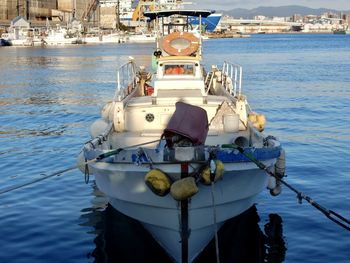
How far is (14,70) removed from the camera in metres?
67.2

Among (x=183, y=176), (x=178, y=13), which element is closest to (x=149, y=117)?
Result: (x=183, y=176)

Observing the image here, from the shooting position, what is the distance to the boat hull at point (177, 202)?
1112 cm

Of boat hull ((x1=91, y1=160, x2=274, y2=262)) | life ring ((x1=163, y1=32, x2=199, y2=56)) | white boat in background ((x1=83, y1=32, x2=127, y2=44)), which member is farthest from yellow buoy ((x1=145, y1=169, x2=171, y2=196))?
white boat in background ((x1=83, y1=32, x2=127, y2=44))

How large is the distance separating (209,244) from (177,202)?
171 cm

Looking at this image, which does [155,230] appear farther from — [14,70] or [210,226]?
[14,70]

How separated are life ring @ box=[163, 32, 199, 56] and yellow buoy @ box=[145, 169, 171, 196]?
10093mm

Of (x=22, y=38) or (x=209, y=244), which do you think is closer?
(x=209, y=244)

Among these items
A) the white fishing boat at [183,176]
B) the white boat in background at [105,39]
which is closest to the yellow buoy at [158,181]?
the white fishing boat at [183,176]

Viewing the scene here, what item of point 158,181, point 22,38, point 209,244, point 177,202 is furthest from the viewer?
point 22,38

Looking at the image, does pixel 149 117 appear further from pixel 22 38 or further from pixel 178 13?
pixel 22 38

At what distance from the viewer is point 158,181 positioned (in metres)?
10.6

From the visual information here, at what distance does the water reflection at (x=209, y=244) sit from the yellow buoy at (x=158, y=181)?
2.06 meters

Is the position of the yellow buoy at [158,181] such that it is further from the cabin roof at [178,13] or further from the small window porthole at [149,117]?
→ the cabin roof at [178,13]

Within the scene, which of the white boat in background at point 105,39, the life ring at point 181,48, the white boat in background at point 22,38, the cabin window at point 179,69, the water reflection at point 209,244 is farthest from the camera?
the white boat in background at point 105,39
